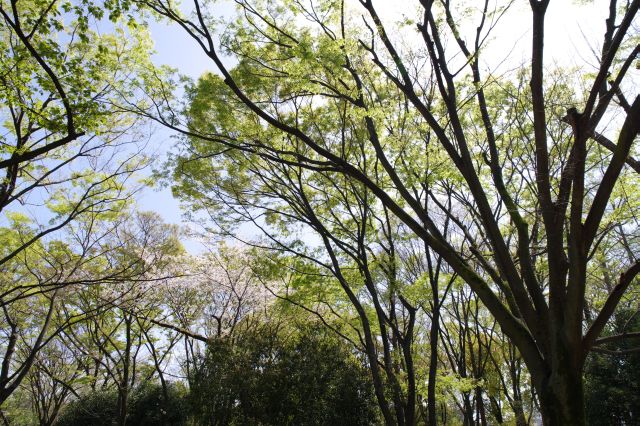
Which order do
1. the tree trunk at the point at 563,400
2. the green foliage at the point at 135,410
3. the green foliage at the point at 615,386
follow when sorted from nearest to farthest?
the tree trunk at the point at 563,400
the green foliage at the point at 615,386
the green foliage at the point at 135,410

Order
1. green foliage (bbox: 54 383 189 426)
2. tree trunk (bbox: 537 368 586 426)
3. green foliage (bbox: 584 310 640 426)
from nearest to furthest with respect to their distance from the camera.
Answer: tree trunk (bbox: 537 368 586 426) < green foliage (bbox: 584 310 640 426) < green foliage (bbox: 54 383 189 426)

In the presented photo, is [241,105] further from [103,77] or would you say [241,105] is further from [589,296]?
[589,296]

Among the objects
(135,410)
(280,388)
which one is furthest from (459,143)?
(135,410)

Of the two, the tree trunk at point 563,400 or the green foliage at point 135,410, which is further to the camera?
the green foliage at point 135,410

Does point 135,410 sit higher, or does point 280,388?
point 280,388

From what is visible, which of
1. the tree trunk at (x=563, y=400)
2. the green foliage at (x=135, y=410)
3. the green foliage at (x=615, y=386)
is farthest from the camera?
the green foliage at (x=135, y=410)

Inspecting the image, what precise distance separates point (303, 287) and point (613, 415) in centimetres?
756

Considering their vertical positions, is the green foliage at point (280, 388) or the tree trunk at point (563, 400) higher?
the green foliage at point (280, 388)

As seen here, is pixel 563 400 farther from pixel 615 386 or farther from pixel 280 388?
pixel 615 386

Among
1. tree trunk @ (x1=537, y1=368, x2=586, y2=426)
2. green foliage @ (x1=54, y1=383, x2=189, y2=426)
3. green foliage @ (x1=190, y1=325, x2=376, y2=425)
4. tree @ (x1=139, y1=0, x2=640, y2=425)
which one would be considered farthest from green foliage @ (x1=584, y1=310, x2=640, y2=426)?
green foliage @ (x1=54, y1=383, x2=189, y2=426)

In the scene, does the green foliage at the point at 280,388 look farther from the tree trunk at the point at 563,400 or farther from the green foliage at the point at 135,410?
the tree trunk at the point at 563,400

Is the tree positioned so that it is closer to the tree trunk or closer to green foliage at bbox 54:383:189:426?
the tree trunk

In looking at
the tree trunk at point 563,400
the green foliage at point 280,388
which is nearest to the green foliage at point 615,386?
the green foliage at point 280,388

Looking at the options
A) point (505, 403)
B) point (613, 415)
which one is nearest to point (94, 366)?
point (505, 403)
